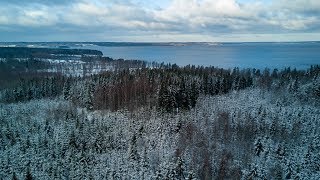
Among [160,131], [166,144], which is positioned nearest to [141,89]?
[160,131]

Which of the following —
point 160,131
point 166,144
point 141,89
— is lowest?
point 166,144

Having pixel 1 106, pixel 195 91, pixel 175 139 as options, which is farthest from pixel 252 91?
pixel 1 106

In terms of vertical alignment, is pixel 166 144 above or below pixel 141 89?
below

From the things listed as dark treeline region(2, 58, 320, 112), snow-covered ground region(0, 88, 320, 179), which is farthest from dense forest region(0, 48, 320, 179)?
dark treeline region(2, 58, 320, 112)

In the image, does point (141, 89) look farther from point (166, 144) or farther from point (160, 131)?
point (166, 144)

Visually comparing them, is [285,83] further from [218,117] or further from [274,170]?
[274,170]

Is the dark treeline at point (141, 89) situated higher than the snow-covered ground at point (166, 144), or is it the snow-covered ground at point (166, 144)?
the dark treeline at point (141, 89)

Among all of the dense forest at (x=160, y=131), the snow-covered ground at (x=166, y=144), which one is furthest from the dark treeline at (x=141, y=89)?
the snow-covered ground at (x=166, y=144)

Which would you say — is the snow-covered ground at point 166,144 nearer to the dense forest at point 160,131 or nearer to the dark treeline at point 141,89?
the dense forest at point 160,131

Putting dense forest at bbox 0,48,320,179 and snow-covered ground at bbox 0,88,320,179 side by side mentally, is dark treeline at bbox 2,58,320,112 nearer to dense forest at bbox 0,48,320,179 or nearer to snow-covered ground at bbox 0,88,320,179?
dense forest at bbox 0,48,320,179
